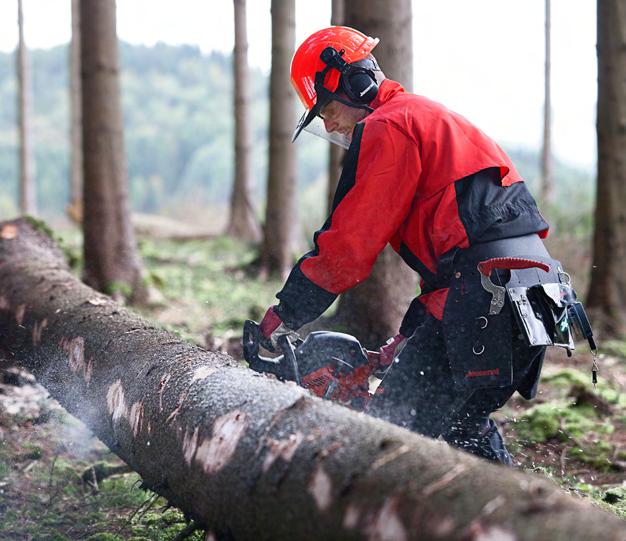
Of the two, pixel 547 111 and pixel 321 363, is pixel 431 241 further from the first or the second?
pixel 547 111

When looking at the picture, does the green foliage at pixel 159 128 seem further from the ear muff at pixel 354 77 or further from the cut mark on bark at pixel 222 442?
the cut mark on bark at pixel 222 442

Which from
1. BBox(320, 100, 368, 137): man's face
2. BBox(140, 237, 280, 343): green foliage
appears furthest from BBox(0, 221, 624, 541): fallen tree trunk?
BBox(140, 237, 280, 343): green foliage

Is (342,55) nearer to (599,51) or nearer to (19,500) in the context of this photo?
(19,500)

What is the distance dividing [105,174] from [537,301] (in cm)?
576

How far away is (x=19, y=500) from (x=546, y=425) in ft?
9.55

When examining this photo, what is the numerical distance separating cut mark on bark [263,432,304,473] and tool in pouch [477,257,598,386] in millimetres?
1007

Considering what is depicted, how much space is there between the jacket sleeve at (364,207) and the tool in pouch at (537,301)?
1.26 ft

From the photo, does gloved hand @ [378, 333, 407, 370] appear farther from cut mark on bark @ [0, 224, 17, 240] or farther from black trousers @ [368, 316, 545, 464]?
cut mark on bark @ [0, 224, 17, 240]

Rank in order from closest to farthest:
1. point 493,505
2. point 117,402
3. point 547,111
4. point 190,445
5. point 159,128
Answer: point 493,505, point 190,445, point 117,402, point 547,111, point 159,128

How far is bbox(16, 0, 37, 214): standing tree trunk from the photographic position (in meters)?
17.2

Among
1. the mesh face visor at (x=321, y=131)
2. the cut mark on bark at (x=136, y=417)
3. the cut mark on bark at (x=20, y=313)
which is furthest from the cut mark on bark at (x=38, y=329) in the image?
the mesh face visor at (x=321, y=131)

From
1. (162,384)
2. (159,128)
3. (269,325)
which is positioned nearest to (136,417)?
(162,384)

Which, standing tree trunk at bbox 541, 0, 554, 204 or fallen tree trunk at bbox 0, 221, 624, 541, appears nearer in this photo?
fallen tree trunk at bbox 0, 221, 624, 541

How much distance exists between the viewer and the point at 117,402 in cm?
303
